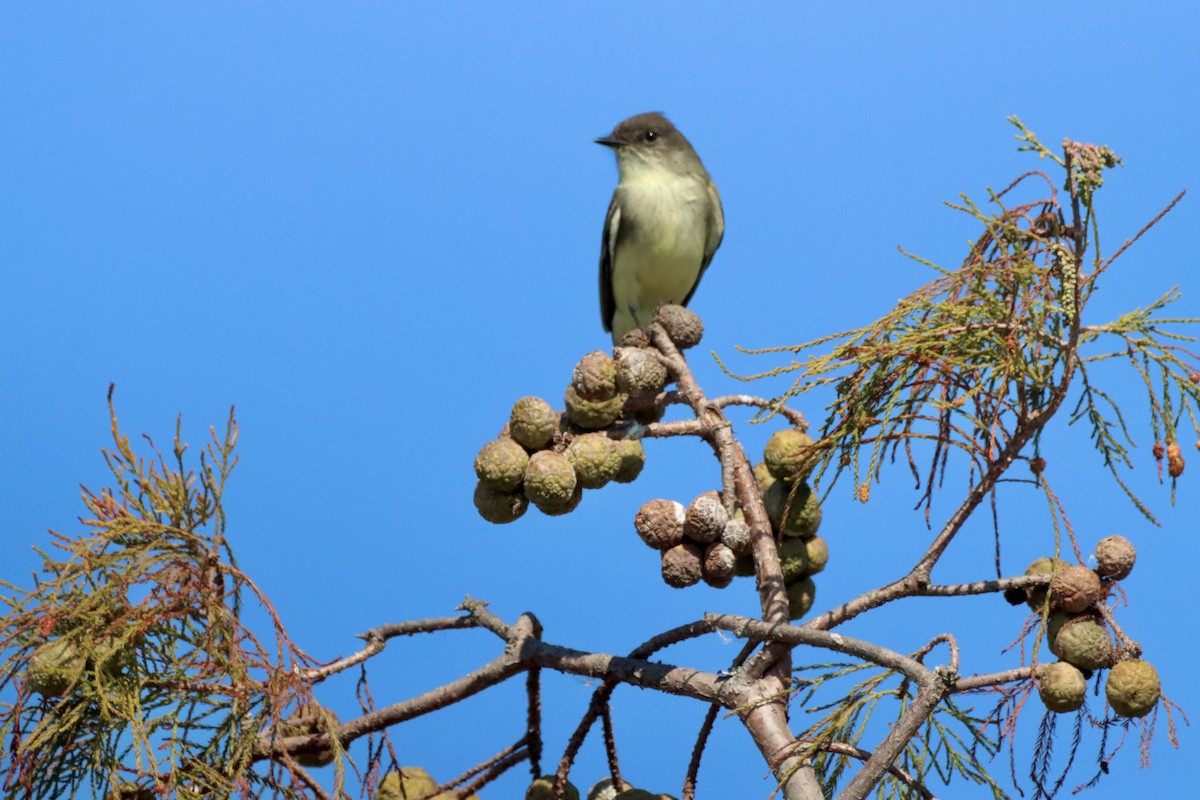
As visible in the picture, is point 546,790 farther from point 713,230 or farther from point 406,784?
point 713,230

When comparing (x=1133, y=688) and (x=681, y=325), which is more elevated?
(x=681, y=325)

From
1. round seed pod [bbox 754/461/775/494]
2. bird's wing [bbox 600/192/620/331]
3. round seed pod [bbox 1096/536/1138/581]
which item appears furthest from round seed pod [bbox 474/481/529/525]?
bird's wing [bbox 600/192/620/331]

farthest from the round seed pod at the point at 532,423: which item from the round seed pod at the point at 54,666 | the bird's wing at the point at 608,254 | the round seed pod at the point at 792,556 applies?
the bird's wing at the point at 608,254

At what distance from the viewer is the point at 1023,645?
2490 millimetres

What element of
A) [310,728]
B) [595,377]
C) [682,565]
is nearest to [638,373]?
[595,377]

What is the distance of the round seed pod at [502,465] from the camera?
109 inches

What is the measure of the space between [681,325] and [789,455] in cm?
50

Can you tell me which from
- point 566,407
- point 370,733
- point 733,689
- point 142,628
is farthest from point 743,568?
point 142,628

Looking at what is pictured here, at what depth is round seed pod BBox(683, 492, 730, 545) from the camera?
2.71m

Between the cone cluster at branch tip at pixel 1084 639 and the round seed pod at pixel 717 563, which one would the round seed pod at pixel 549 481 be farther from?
the cone cluster at branch tip at pixel 1084 639

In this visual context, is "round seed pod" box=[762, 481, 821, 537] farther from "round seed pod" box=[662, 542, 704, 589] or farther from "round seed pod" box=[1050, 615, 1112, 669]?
"round seed pod" box=[1050, 615, 1112, 669]

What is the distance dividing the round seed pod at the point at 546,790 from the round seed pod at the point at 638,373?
0.88 metres

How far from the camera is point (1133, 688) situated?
2.38 m

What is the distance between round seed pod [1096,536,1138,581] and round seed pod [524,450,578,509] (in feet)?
3.49
